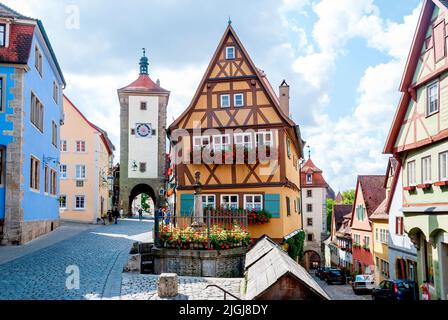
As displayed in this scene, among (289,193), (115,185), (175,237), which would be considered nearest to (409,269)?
(289,193)

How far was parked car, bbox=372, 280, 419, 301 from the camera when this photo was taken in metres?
20.8

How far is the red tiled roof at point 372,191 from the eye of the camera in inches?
1347

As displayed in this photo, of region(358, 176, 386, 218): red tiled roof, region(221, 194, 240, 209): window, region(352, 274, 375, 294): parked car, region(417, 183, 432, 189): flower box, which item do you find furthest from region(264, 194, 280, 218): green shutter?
region(358, 176, 386, 218): red tiled roof

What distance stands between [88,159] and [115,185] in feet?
68.7

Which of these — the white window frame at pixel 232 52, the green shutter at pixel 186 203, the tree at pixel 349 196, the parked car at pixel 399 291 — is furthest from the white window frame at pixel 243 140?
the tree at pixel 349 196

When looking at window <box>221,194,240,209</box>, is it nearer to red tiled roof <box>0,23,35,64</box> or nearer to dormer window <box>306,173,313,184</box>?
red tiled roof <box>0,23,35,64</box>

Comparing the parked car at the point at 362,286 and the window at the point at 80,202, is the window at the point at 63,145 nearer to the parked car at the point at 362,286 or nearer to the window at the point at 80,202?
the window at the point at 80,202

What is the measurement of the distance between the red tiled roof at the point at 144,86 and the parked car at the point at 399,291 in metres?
35.9

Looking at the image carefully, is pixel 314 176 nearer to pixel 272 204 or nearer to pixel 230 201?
pixel 230 201

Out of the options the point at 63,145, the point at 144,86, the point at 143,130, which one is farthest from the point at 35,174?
the point at 144,86

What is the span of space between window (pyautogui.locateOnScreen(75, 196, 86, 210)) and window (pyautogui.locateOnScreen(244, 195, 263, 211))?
63.3 feet
